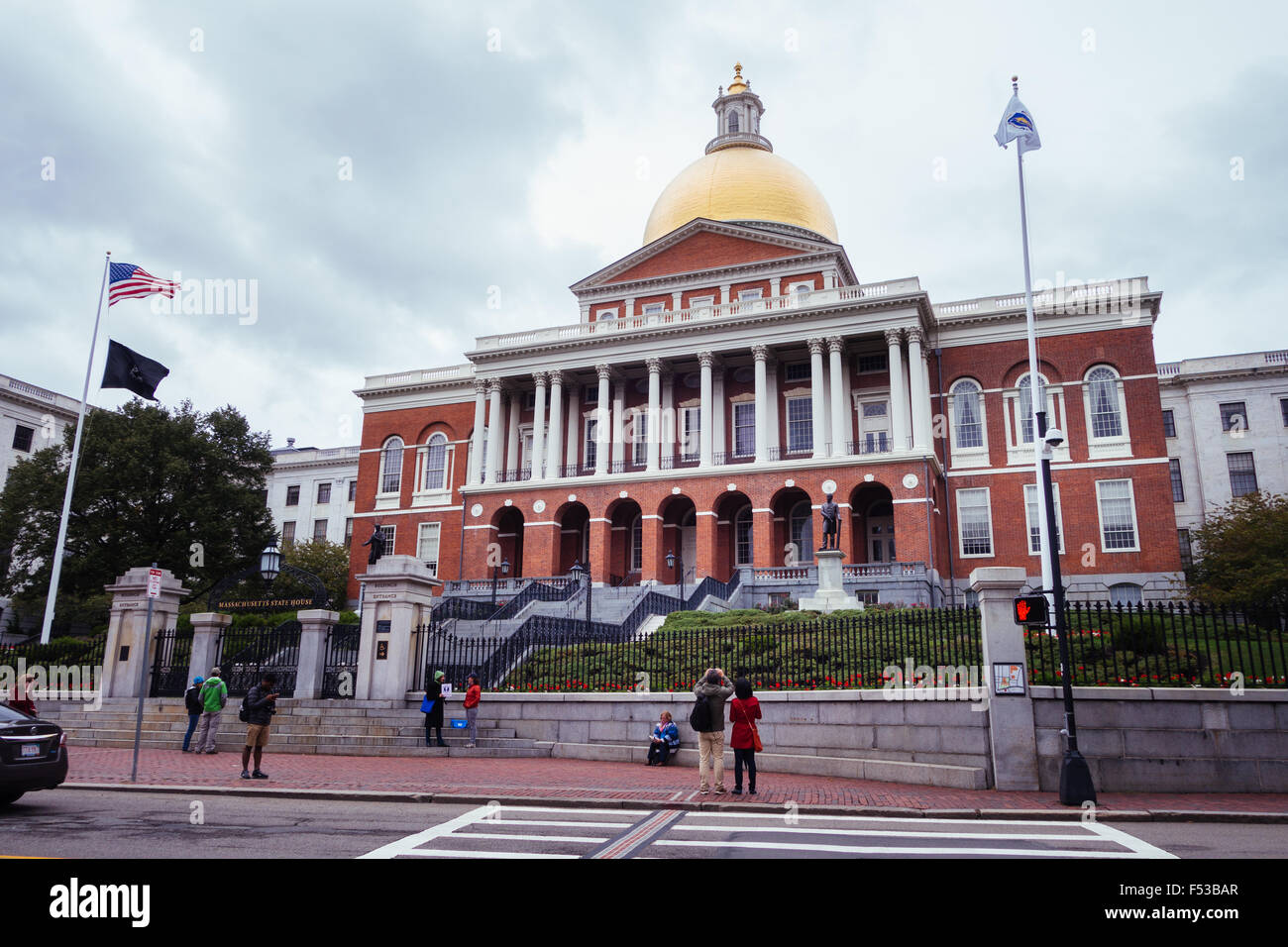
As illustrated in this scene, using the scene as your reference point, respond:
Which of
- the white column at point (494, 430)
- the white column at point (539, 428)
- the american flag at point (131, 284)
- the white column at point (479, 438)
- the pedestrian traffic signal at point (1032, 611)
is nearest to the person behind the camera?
the pedestrian traffic signal at point (1032, 611)

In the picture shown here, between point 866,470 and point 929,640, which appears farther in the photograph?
point 866,470

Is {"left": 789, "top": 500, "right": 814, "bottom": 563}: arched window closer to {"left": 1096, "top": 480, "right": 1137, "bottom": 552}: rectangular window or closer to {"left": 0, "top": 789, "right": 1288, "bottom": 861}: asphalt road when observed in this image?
{"left": 1096, "top": 480, "right": 1137, "bottom": 552}: rectangular window

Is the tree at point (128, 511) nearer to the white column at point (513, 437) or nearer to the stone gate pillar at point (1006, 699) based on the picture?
the white column at point (513, 437)

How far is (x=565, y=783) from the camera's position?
14.3m

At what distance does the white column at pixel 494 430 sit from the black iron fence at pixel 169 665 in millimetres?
25809

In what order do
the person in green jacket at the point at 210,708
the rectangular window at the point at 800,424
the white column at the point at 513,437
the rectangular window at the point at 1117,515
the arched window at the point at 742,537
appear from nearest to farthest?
the person in green jacket at the point at 210,708
the rectangular window at the point at 1117,515
the rectangular window at the point at 800,424
the arched window at the point at 742,537
the white column at the point at 513,437

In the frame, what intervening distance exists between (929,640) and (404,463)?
4345 centimetres

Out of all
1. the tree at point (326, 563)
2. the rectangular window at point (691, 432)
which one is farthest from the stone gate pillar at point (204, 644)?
the tree at point (326, 563)

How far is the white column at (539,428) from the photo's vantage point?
158 feet

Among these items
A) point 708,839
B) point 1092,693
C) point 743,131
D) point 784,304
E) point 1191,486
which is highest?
point 743,131

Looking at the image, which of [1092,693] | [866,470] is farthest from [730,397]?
[1092,693]
